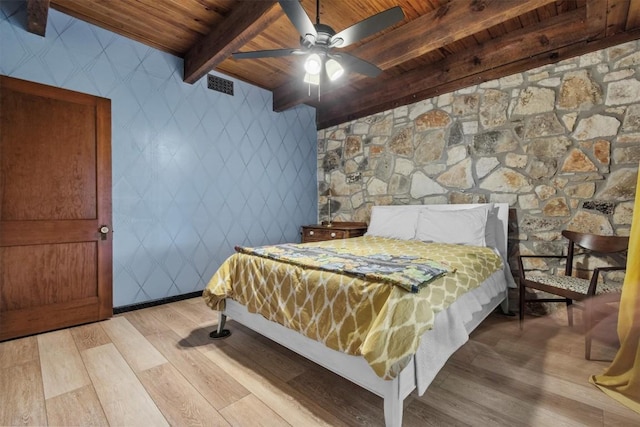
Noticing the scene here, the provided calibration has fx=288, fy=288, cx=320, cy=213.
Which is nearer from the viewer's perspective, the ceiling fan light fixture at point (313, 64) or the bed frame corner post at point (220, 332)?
the ceiling fan light fixture at point (313, 64)

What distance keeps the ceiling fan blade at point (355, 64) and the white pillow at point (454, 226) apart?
1606mm

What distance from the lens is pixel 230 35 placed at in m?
2.48

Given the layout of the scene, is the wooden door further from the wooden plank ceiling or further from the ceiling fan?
the ceiling fan

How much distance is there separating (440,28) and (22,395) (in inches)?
149

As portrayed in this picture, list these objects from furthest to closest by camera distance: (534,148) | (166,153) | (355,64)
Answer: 1. (166,153)
2. (534,148)
3. (355,64)

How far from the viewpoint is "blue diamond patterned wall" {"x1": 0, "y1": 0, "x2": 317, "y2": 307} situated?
254 centimetres

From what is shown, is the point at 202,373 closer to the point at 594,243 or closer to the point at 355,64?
the point at 355,64

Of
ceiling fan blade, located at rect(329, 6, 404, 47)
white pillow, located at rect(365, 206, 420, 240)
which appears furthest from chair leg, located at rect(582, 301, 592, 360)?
ceiling fan blade, located at rect(329, 6, 404, 47)

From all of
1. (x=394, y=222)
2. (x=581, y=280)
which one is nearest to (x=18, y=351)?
(x=394, y=222)

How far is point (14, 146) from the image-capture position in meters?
2.29

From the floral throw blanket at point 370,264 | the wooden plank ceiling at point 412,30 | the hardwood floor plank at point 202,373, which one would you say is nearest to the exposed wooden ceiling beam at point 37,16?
the wooden plank ceiling at point 412,30

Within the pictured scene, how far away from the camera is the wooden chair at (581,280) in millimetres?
2000

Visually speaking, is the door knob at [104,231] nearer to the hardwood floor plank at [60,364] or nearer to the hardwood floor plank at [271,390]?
the hardwood floor plank at [60,364]

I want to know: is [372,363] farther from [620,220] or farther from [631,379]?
[620,220]
